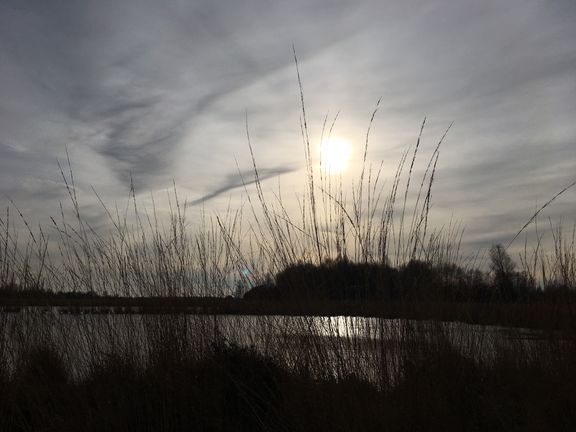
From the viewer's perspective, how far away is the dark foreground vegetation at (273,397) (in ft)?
8.33

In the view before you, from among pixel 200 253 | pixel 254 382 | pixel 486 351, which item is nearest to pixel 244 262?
pixel 200 253

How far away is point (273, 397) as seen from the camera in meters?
3.18

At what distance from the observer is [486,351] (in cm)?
432

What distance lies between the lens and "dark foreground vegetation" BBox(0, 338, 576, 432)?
254cm

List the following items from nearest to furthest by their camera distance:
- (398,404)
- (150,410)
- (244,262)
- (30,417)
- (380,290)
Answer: (398,404)
(150,410)
(380,290)
(30,417)
(244,262)

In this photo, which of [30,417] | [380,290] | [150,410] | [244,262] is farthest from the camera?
[244,262]

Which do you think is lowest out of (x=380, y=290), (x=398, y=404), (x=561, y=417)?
(x=561, y=417)

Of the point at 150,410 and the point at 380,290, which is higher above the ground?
the point at 380,290

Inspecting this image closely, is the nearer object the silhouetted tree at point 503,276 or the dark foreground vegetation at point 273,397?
the dark foreground vegetation at point 273,397

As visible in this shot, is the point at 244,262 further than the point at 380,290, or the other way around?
the point at 244,262

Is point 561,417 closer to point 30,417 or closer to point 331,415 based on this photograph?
point 331,415

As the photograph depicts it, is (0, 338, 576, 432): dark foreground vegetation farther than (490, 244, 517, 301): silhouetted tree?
No

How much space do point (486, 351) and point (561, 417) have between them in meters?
1.49

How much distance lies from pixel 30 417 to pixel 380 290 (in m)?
2.63
